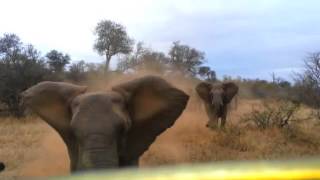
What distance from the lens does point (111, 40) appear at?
50062mm

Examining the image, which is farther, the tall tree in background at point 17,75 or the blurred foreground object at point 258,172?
the tall tree in background at point 17,75

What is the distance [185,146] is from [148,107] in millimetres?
5665

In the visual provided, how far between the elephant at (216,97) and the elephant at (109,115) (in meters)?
10.9

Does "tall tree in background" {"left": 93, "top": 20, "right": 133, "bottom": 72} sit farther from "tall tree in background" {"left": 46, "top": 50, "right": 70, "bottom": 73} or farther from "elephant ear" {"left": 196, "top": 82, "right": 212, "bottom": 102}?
"elephant ear" {"left": 196, "top": 82, "right": 212, "bottom": 102}

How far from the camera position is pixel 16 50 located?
132 feet

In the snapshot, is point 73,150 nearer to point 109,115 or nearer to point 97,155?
point 109,115

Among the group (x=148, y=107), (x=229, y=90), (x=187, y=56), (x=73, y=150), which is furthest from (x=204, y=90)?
(x=187, y=56)

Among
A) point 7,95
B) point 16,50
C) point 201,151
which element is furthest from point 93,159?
point 16,50

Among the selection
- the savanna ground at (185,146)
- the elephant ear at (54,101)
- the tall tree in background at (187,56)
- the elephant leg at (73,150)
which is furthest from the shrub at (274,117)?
the tall tree in background at (187,56)

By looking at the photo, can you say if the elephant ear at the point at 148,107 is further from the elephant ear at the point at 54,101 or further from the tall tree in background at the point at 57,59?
the tall tree in background at the point at 57,59

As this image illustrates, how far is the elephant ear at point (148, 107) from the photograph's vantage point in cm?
873

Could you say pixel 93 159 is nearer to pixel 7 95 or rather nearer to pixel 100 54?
pixel 7 95

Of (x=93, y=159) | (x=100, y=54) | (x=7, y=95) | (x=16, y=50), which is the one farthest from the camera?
(x=100, y=54)

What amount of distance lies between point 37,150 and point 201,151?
3.57 meters
